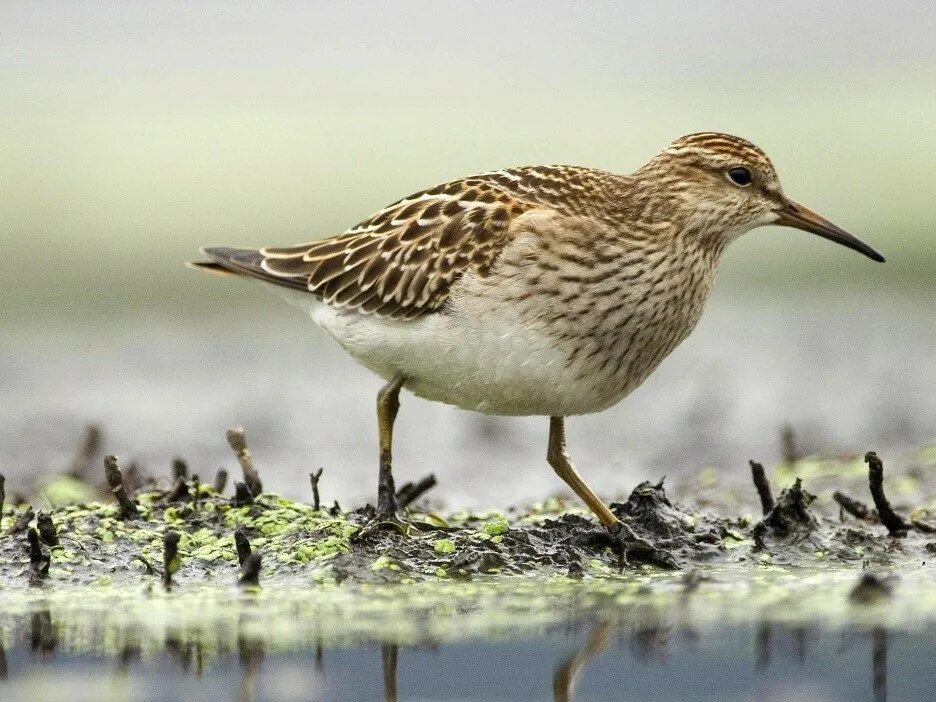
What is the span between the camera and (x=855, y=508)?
8602 millimetres

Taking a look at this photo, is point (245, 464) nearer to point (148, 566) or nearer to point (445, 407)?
point (148, 566)

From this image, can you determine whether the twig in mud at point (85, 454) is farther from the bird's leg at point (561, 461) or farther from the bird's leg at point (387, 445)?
the bird's leg at point (561, 461)

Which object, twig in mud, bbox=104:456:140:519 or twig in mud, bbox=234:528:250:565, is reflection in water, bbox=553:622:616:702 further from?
twig in mud, bbox=104:456:140:519

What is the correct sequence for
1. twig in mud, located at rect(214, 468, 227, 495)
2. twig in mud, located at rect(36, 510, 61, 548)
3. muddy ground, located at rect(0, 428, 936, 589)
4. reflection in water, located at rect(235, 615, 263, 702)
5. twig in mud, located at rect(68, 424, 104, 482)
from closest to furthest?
reflection in water, located at rect(235, 615, 263, 702) → muddy ground, located at rect(0, 428, 936, 589) → twig in mud, located at rect(36, 510, 61, 548) → twig in mud, located at rect(214, 468, 227, 495) → twig in mud, located at rect(68, 424, 104, 482)

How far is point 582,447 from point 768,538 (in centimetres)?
381

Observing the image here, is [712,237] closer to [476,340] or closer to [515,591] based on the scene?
[476,340]

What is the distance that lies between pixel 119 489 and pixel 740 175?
3303mm

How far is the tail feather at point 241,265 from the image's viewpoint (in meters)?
8.85

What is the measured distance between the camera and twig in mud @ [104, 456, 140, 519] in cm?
804

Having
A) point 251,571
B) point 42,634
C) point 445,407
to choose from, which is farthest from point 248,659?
point 445,407

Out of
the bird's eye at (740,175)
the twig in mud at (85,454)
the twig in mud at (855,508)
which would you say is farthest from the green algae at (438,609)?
the twig in mud at (85,454)

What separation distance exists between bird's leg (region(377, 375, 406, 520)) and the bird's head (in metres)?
1.58

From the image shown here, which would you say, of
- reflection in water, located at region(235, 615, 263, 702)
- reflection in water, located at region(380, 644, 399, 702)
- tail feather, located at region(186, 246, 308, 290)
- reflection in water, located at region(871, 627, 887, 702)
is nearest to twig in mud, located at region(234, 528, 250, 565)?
reflection in water, located at region(235, 615, 263, 702)

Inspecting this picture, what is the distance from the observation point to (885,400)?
41.2 feet
